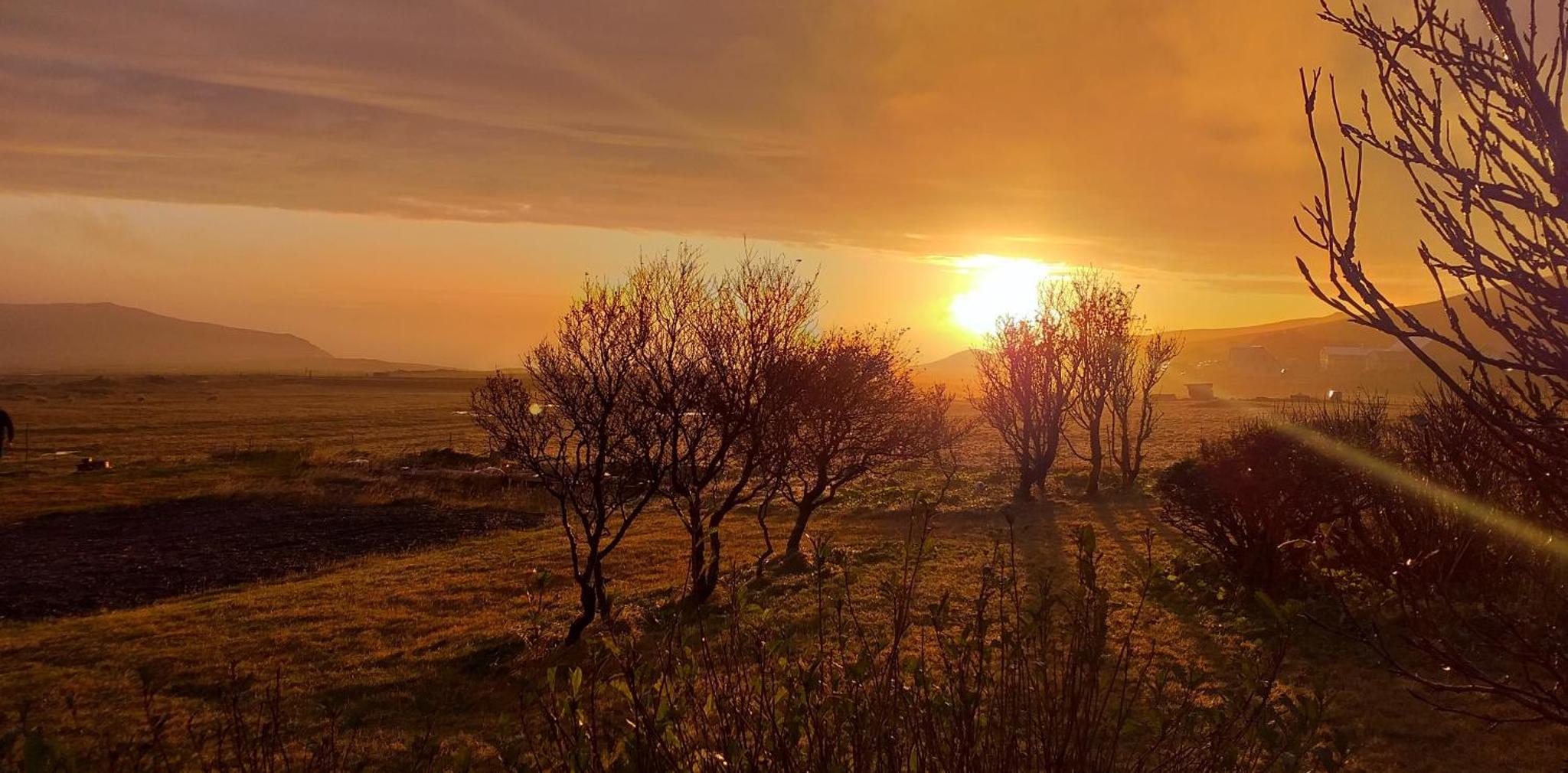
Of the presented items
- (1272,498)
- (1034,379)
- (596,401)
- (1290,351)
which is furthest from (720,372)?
(1290,351)

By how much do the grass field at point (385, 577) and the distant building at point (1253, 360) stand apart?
86.2m

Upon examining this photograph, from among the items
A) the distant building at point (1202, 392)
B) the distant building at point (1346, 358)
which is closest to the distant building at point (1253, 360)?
the distant building at point (1346, 358)

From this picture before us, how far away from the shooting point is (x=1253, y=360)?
121938 mm

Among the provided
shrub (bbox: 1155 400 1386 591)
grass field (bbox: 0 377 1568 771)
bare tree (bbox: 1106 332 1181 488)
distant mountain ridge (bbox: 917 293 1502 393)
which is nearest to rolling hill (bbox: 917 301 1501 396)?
distant mountain ridge (bbox: 917 293 1502 393)

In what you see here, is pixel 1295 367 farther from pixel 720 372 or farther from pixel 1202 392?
pixel 720 372

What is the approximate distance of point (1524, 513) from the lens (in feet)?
34.8

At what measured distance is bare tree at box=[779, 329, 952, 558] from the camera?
57.8 feet

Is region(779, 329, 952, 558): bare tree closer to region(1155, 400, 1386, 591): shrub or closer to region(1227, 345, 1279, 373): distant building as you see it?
region(1155, 400, 1386, 591): shrub

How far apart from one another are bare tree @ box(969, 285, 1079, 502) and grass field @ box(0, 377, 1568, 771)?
68.6 inches

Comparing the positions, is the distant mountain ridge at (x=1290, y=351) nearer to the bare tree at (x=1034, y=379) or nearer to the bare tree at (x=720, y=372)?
the bare tree at (x=1034, y=379)

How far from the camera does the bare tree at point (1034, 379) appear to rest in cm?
2792

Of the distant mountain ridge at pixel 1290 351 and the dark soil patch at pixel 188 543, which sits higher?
the distant mountain ridge at pixel 1290 351

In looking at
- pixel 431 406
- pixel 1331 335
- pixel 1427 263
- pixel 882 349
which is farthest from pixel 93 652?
pixel 1331 335

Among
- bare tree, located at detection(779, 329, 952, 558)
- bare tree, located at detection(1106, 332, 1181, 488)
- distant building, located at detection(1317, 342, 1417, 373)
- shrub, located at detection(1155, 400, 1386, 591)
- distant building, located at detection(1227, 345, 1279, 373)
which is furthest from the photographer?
distant building, located at detection(1227, 345, 1279, 373)
